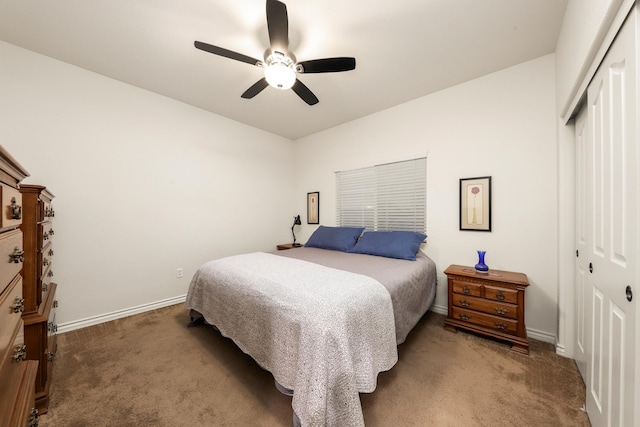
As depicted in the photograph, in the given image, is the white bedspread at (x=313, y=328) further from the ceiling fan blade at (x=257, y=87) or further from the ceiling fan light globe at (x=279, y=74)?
the ceiling fan blade at (x=257, y=87)

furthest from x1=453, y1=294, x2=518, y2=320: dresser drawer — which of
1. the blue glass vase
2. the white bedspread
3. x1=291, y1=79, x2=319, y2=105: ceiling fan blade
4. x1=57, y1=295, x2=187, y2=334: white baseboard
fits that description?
x1=57, y1=295, x2=187, y2=334: white baseboard

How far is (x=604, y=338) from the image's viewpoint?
111 centimetres

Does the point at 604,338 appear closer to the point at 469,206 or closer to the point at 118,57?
the point at 469,206

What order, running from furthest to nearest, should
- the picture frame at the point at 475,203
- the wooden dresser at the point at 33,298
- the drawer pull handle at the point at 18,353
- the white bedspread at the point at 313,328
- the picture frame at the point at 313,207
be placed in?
the picture frame at the point at 313,207 → the picture frame at the point at 475,203 → the wooden dresser at the point at 33,298 → the white bedspread at the point at 313,328 → the drawer pull handle at the point at 18,353

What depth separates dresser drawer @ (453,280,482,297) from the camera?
7.04 ft

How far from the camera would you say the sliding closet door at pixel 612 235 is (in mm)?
864

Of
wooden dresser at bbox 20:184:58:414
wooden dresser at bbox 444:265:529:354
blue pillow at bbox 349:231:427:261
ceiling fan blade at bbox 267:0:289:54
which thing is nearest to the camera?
wooden dresser at bbox 20:184:58:414

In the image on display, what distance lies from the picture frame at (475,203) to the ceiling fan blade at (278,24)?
7.37 feet

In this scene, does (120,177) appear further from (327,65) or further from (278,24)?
(327,65)

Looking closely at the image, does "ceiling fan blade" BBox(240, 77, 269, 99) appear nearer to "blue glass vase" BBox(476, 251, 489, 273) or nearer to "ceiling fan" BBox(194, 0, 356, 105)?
"ceiling fan" BBox(194, 0, 356, 105)

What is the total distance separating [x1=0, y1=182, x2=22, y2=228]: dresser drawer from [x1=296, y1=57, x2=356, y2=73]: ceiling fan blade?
1.79 m

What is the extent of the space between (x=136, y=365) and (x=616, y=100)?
10.9 feet

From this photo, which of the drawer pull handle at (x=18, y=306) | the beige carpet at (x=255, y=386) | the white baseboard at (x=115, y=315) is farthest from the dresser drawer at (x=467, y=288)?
the white baseboard at (x=115, y=315)

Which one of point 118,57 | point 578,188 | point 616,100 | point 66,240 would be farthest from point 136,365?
point 578,188
